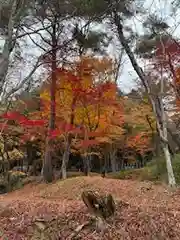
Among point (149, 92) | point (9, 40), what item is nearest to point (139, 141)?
point (149, 92)

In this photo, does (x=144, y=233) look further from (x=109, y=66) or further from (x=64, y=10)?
(x=109, y=66)

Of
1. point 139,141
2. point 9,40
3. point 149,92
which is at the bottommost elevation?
point 9,40

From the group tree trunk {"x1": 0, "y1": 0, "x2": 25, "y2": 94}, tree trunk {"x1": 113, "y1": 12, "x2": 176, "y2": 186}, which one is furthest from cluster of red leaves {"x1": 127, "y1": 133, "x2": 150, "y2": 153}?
tree trunk {"x1": 0, "y1": 0, "x2": 25, "y2": 94}

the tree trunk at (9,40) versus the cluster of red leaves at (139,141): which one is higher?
the cluster of red leaves at (139,141)

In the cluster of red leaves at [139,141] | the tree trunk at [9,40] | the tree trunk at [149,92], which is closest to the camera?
the tree trunk at [9,40]

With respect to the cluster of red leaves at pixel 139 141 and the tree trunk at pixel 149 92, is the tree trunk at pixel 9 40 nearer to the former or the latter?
the tree trunk at pixel 149 92

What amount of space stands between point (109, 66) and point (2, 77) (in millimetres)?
13264

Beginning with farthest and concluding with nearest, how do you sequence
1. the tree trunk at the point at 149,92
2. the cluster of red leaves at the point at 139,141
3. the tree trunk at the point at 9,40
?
the cluster of red leaves at the point at 139,141, the tree trunk at the point at 149,92, the tree trunk at the point at 9,40

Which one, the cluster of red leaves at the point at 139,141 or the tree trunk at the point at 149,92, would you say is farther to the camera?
the cluster of red leaves at the point at 139,141

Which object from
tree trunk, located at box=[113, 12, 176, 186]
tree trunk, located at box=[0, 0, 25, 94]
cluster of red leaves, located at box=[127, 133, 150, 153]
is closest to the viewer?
tree trunk, located at box=[0, 0, 25, 94]

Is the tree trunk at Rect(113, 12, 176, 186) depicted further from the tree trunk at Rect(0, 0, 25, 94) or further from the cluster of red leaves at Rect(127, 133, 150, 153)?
the cluster of red leaves at Rect(127, 133, 150, 153)

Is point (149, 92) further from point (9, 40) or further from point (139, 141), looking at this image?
point (139, 141)

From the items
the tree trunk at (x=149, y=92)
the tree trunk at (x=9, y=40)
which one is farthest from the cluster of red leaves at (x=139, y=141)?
the tree trunk at (x=9, y=40)

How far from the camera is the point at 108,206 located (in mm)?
6496
